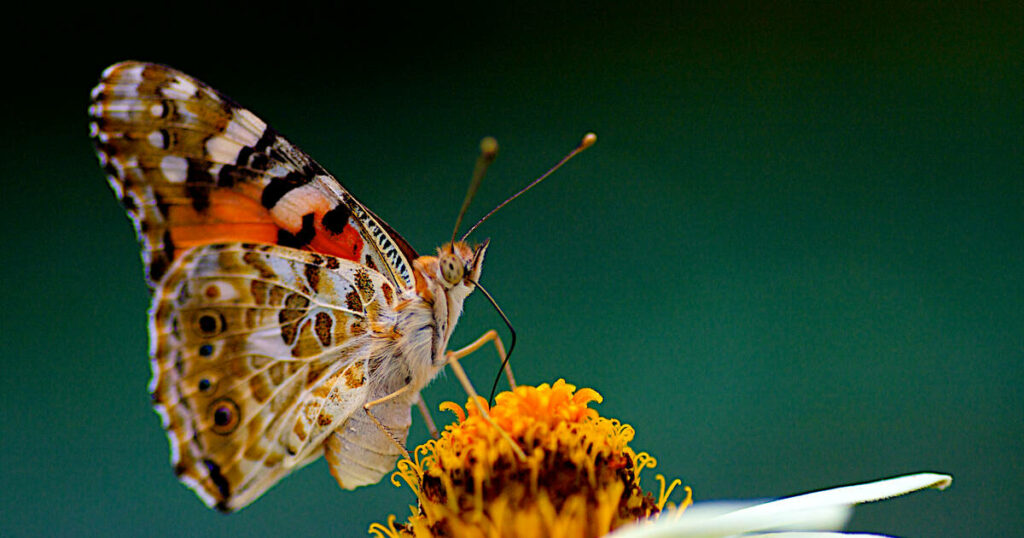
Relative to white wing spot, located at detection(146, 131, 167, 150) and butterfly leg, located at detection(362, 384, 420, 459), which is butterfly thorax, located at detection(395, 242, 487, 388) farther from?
white wing spot, located at detection(146, 131, 167, 150)

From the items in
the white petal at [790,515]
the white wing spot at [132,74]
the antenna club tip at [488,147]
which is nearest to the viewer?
the white petal at [790,515]

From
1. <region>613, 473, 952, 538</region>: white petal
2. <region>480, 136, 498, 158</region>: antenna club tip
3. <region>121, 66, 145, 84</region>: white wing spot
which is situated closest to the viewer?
<region>613, 473, 952, 538</region>: white petal

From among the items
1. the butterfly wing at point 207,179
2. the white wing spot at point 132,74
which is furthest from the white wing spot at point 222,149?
the white wing spot at point 132,74

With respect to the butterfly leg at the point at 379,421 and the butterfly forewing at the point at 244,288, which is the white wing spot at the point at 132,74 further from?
the butterfly leg at the point at 379,421

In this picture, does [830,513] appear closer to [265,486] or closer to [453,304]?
[453,304]

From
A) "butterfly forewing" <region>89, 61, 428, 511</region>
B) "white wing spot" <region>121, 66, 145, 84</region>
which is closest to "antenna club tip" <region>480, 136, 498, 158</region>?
"butterfly forewing" <region>89, 61, 428, 511</region>

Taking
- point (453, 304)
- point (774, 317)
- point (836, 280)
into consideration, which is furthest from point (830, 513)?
point (836, 280)
